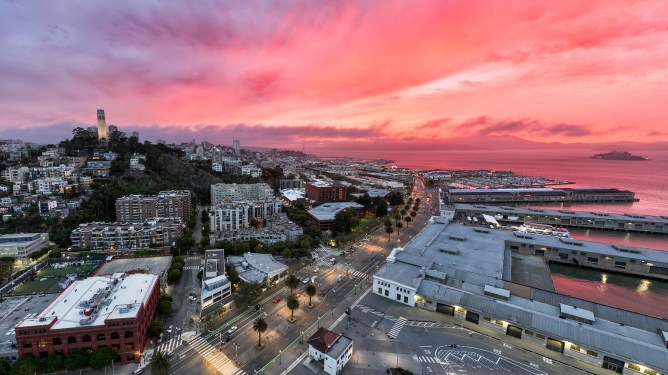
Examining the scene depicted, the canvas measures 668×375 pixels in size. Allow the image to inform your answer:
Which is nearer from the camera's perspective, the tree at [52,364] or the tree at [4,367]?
the tree at [4,367]

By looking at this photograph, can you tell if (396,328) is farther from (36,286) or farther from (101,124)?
(101,124)

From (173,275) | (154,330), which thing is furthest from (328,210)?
(154,330)

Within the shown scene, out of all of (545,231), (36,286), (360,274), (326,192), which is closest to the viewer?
(36,286)

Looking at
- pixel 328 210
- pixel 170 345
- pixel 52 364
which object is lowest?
pixel 170 345

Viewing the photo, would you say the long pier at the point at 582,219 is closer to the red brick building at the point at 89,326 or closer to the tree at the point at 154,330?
the tree at the point at 154,330

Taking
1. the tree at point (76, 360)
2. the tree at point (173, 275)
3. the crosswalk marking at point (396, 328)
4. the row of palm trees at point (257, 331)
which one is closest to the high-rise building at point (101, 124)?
the tree at point (173, 275)

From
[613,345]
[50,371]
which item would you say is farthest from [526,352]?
[50,371]
